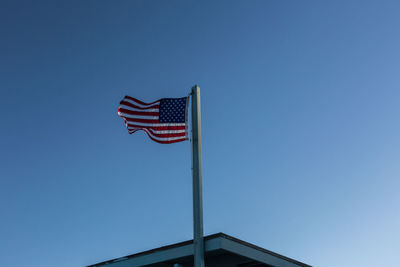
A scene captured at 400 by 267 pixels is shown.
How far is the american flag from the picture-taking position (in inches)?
491

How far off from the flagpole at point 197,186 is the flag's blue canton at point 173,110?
293mm

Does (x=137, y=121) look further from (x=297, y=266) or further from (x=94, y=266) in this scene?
(x=297, y=266)

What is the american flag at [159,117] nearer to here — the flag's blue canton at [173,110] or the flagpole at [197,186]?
the flag's blue canton at [173,110]

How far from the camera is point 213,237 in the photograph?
10938 millimetres

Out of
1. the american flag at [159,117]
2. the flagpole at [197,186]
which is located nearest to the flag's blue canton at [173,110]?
the american flag at [159,117]

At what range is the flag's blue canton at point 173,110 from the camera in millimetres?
12547

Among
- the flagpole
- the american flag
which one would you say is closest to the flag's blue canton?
the american flag

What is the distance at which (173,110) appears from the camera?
41.6 ft

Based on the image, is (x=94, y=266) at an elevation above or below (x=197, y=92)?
below

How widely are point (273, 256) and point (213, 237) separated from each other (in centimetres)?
239

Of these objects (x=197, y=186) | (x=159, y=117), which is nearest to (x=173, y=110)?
(x=159, y=117)

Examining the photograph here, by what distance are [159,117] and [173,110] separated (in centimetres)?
43

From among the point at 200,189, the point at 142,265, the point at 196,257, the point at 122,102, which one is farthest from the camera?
the point at 122,102

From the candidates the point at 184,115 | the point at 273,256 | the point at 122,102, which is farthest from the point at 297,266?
the point at 122,102
